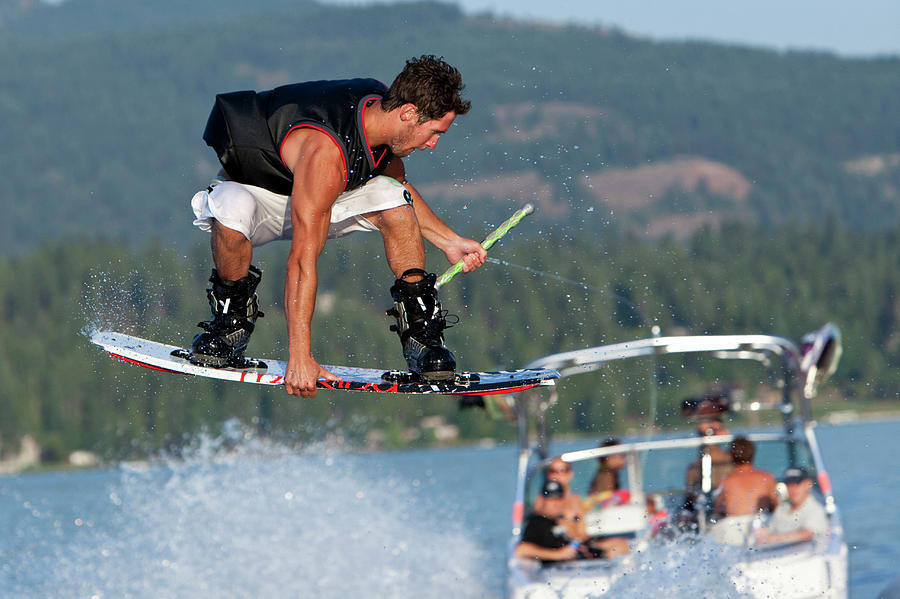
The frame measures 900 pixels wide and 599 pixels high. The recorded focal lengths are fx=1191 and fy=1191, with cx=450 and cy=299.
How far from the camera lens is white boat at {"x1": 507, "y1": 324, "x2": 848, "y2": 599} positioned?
35.8 ft

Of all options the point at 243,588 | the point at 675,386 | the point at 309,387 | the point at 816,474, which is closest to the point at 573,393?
the point at 675,386

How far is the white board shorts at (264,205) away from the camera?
25.7 feet

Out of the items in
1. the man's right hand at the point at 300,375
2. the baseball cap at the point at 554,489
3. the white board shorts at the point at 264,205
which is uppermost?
the white board shorts at the point at 264,205

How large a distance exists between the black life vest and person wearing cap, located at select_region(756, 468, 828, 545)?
19.1 feet

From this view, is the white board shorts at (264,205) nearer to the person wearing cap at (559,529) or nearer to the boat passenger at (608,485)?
the person wearing cap at (559,529)

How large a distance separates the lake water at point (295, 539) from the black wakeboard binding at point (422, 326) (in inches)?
159

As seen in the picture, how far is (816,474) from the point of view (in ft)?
39.6

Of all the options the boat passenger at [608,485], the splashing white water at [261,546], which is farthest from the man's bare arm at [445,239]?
the splashing white water at [261,546]

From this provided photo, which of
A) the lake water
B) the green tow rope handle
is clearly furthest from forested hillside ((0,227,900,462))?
the green tow rope handle

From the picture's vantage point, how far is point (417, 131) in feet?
24.4

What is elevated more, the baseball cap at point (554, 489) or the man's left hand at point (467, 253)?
the man's left hand at point (467, 253)

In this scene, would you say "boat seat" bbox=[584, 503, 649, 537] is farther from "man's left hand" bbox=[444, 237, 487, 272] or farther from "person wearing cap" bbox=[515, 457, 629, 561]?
"man's left hand" bbox=[444, 237, 487, 272]

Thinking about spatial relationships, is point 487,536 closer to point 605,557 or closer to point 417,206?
point 605,557

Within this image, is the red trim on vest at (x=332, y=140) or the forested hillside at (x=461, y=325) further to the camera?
the forested hillside at (x=461, y=325)
